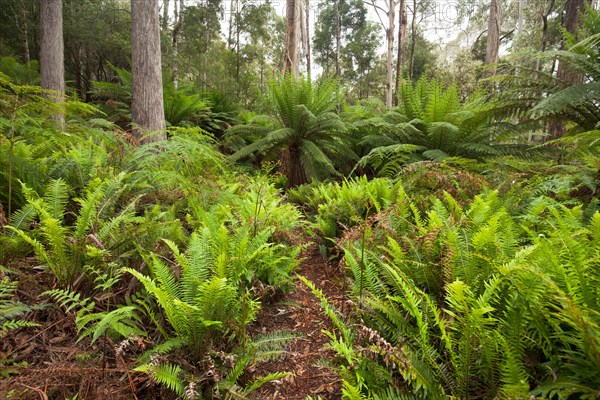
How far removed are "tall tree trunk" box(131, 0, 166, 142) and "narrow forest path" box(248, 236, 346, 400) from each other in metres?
3.56

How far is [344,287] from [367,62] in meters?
29.7

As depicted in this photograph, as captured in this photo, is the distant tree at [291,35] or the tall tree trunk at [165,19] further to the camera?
the tall tree trunk at [165,19]

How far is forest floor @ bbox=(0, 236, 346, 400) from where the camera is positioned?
121cm

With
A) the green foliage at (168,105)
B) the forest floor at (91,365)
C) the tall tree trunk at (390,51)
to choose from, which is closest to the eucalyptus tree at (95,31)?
the green foliage at (168,105)

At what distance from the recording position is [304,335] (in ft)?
5.75

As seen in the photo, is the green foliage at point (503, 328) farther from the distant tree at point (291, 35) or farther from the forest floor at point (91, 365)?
the distant tree at point (291, 35)

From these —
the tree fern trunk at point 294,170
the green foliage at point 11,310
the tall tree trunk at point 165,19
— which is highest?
the tall tree trunk at point 165,19

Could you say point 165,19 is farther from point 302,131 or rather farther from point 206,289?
point 206,289

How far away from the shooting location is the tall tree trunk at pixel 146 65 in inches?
186

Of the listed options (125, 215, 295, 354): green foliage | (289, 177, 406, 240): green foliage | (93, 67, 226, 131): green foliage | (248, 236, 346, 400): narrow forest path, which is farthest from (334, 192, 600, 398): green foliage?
(93, 67, 226, 131): green foliage

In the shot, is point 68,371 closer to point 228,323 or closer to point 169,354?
point 169,354

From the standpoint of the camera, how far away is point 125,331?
1376mm

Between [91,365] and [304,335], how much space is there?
Answer: 1000mm

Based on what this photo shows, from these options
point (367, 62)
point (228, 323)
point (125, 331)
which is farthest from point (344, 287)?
point (367, 62)
